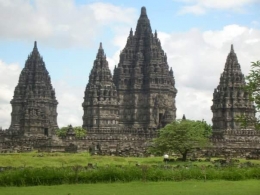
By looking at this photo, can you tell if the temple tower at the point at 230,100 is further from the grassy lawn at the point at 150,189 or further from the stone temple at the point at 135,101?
the grassy lawn at the point at 150,189

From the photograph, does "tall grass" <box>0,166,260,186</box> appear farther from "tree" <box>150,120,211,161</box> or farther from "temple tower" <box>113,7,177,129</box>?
"temple tower" <box>113,7,177,129</box>

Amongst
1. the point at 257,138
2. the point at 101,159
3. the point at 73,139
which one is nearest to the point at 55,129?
the point at 73,139

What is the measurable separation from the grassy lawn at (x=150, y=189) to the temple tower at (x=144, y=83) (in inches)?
3368

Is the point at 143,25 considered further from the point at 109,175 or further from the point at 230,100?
the point at 109,175

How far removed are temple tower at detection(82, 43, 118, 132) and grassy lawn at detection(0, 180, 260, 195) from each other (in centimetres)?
8296

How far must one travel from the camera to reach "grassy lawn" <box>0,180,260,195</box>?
30609 millimetres

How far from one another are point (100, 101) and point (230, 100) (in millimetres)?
25646

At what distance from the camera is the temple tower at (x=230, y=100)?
11519cm

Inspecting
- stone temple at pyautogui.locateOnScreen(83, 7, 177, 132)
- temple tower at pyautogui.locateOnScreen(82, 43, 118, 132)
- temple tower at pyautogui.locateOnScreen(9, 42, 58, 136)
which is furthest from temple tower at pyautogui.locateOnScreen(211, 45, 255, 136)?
temple tower at pyautogui.locateOnScreen(9, 42, 58, 136)

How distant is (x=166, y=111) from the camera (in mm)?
120375

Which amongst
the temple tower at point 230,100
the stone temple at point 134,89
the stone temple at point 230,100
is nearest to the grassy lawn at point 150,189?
the stone temple at point 230,100

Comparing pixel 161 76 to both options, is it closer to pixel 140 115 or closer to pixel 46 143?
pixel 140 115

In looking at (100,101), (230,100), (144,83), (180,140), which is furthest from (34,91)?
(180,140)

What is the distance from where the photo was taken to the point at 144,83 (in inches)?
5005
